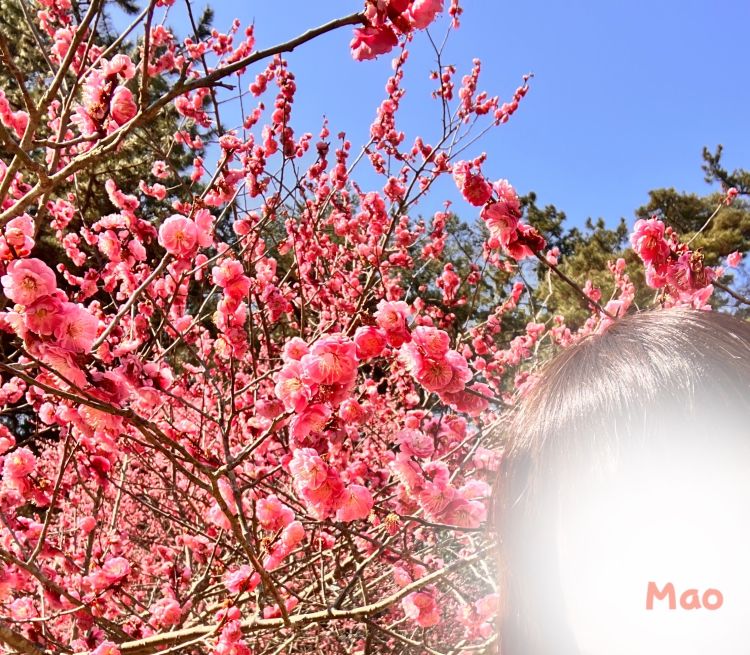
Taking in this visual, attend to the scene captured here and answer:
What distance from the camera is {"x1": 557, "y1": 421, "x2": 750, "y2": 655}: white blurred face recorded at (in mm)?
801

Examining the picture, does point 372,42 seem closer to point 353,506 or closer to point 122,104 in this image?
point 122,104

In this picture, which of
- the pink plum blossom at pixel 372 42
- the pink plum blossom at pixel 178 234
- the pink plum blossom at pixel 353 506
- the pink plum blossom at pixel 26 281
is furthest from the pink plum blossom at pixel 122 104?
Result: the pink plum blossom at pixel 353 506

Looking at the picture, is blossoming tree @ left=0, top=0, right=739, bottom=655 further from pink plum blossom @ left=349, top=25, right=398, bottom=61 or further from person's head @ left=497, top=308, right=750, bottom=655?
person's head @ left=497, top=308, right=750, bottom=655

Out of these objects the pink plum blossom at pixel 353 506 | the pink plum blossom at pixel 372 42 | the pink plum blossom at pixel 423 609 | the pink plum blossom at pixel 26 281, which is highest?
the pink plum blossom at pixel 372 42

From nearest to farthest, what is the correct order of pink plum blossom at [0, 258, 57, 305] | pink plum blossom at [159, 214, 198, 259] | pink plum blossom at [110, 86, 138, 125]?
pink plum blossom at [0, 258, 57, 305], pink plum blossom at [110, 86, 138, 125], pink plum blossom at [159, 214, 198, 259]

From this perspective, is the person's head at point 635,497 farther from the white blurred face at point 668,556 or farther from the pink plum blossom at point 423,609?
the pink plum blossom at point 423,609

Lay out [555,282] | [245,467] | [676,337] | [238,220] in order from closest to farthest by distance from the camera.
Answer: [676,337] → [245,467] → [238,220] → [555,282]

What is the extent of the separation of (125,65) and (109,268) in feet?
7.67

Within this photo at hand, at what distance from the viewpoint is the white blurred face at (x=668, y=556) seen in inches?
31.5

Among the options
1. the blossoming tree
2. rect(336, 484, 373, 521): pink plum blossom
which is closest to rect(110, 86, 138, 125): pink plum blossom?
the blossoming tree

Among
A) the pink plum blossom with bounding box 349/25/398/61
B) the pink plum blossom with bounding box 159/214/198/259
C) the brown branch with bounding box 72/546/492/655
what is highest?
the pink plum blossom with bounding box 159/214/198/259

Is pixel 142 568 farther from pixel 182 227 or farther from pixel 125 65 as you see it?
pixel 125 65

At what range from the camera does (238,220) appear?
337 centimetres

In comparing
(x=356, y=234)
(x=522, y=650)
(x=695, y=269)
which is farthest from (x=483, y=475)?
(x=356, y=234)
